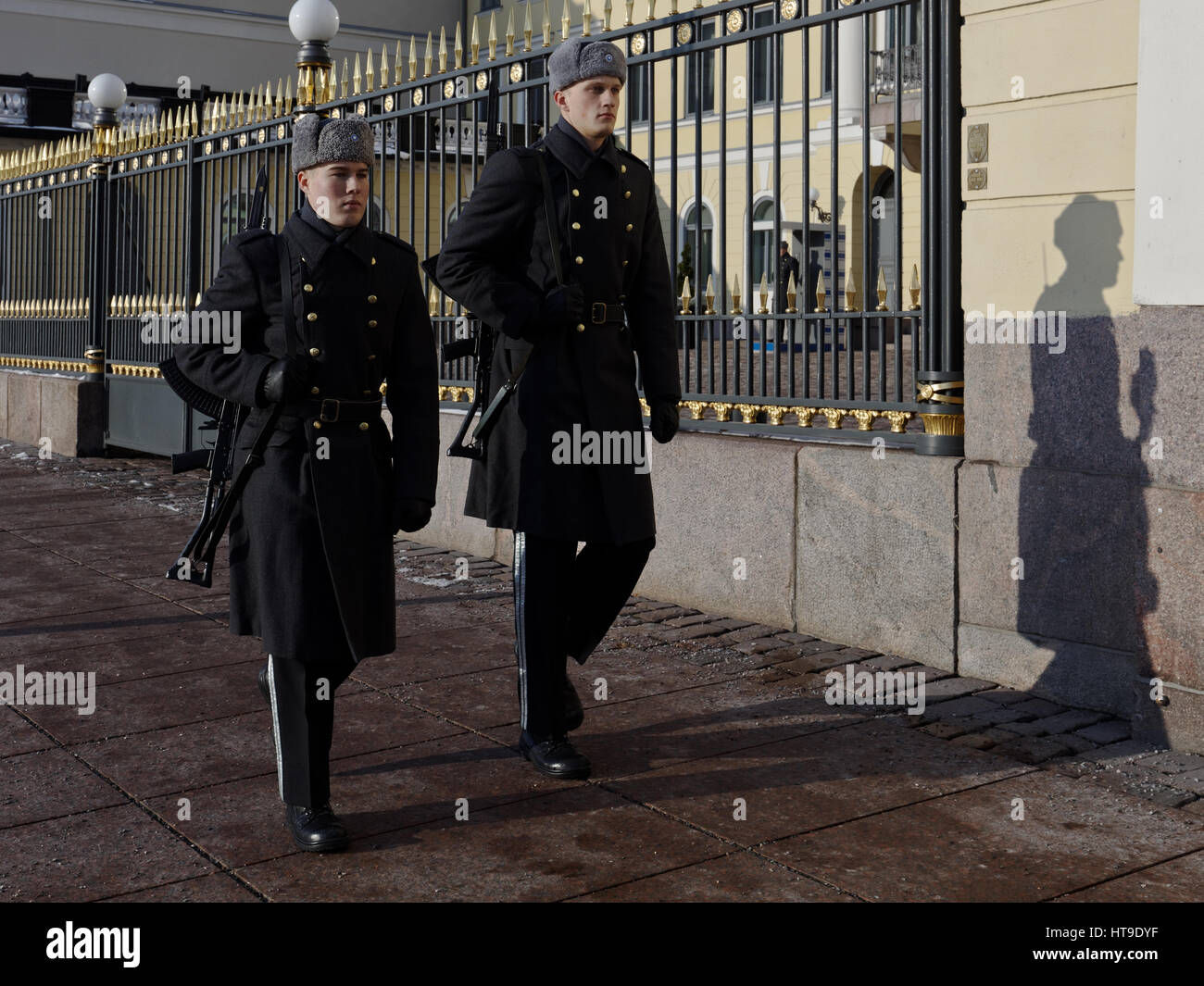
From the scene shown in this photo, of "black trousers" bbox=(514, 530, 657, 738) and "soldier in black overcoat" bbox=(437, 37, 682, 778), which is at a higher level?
"soldier in black overcoat" bbox=(437, 37, 682, 778)

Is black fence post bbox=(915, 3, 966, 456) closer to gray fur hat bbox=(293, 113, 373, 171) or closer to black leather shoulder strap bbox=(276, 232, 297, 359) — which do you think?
gray fur hat bbox=(293, 113, 373, 171)

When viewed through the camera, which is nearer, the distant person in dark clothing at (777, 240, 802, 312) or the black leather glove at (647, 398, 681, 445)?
the black leather glove at (647, 398, 681, 445)

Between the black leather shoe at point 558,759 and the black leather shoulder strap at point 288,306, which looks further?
the black leather shoe at point 558,759

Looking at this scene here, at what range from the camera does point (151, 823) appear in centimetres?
425

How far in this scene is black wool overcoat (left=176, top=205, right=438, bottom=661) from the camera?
13.3 ft

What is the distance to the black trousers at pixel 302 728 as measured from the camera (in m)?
4.07

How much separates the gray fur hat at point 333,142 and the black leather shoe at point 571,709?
177cm

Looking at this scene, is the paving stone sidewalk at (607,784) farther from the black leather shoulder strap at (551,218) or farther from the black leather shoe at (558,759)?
the black leather shoulder strap at (551,218)

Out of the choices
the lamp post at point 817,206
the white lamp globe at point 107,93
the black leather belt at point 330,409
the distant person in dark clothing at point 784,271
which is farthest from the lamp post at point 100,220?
the black leather belt at point 330,409

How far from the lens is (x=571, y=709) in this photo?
4938mm

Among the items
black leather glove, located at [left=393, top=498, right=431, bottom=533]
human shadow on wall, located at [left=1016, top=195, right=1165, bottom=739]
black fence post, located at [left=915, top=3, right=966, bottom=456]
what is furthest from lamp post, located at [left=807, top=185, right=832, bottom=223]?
black leather glove, located at [left=393, top=498, right=431, bottom=533]

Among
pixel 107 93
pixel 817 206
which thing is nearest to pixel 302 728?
pixel 817 206
